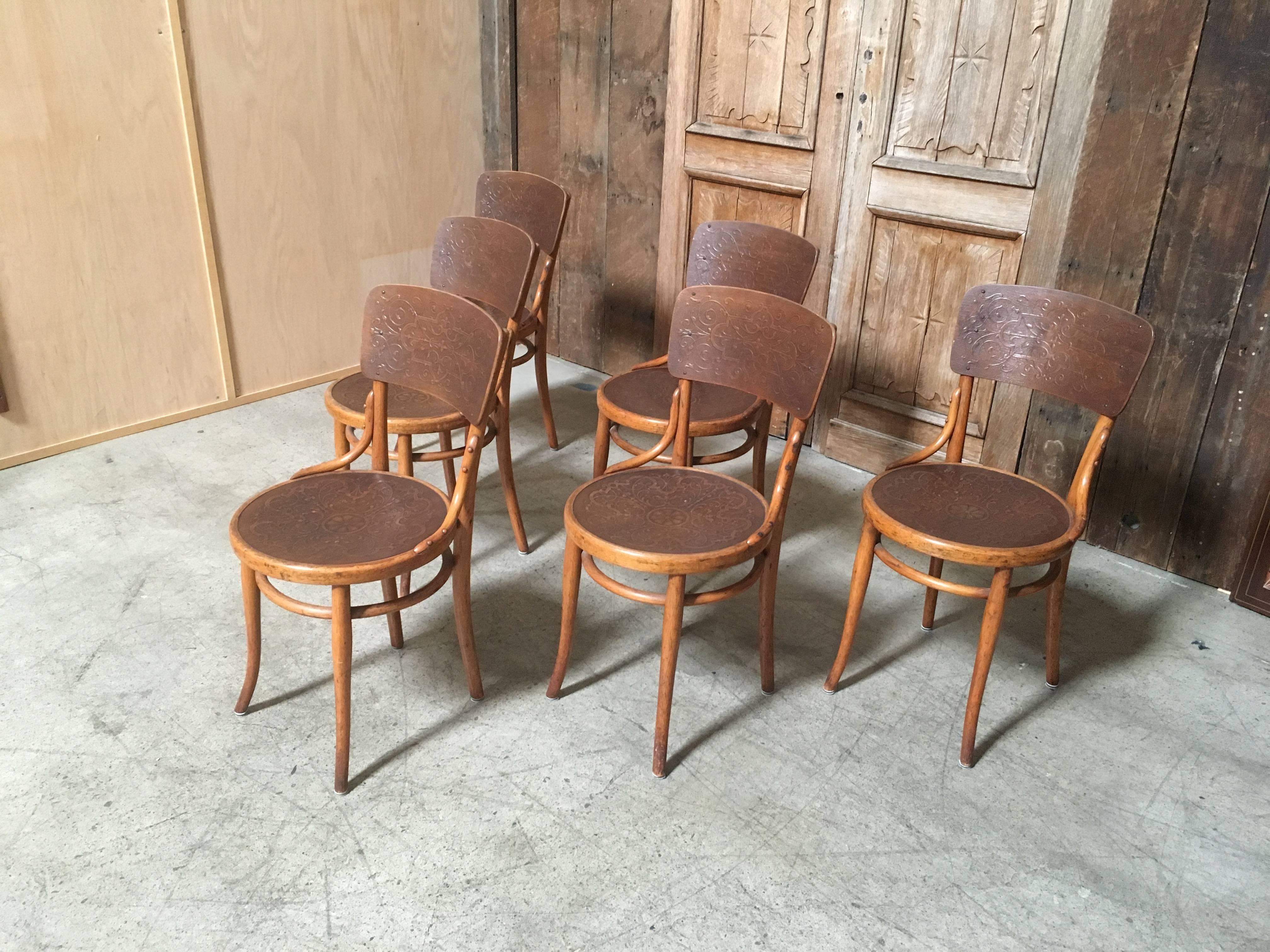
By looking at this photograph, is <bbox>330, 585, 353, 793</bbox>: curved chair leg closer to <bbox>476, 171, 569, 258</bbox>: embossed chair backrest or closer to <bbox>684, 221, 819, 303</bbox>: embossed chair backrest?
<bbox>684, 221, 819, 303</bbox>: embossed chair backrest

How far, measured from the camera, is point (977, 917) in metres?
1.64

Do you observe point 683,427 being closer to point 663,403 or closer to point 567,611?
point 663,403

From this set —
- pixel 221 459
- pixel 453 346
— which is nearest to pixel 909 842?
pixel 453 346

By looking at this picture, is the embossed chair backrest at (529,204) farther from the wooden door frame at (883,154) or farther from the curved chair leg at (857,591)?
the curved chair leg at (857,591)

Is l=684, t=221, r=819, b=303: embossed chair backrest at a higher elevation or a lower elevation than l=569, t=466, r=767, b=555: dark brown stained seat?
higher

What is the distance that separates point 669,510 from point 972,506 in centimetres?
63

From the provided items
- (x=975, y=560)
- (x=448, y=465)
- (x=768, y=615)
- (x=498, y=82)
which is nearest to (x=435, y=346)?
(x=448, y=465)

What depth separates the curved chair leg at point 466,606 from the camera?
194 centimetres

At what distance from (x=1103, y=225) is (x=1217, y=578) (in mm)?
991

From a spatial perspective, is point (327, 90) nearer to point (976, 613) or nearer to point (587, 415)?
point (587, 415)

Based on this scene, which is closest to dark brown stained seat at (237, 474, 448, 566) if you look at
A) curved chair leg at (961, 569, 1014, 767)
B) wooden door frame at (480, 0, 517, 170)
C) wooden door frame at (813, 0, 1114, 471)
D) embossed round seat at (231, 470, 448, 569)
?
embossed round seat at (231, 470, 448, 569)

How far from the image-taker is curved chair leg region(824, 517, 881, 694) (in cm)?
208

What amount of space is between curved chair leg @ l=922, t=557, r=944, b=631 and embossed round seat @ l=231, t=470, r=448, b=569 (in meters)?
1.17

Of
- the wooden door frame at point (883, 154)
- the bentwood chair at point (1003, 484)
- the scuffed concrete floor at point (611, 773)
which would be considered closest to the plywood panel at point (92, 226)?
the scuffed concrete floor at point (611, 773)
